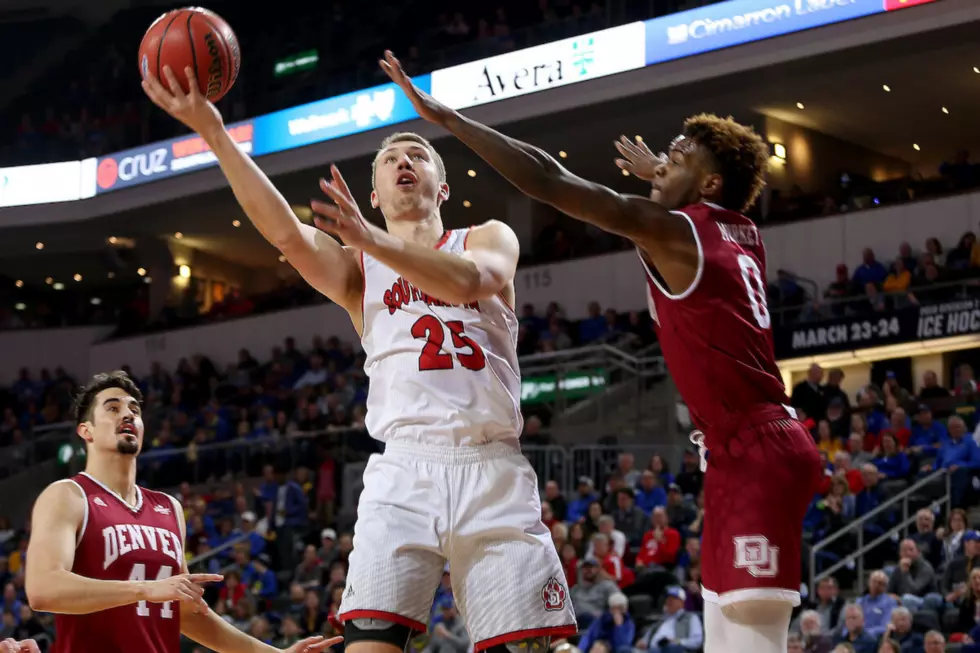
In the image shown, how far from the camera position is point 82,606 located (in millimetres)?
4832

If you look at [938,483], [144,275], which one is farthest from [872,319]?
[144,275]

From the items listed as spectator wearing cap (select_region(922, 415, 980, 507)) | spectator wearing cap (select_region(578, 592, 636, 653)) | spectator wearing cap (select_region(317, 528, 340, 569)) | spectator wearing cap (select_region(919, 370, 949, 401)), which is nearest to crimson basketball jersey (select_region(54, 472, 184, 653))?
spectator wearing cap (select_region(578, 592, 636, 653))

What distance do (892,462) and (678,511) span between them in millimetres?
2079

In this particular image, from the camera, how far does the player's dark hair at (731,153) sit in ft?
14.2

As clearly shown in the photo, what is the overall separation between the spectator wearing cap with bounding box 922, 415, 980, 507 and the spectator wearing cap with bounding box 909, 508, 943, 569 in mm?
651

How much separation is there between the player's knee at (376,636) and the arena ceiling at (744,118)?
1527cm

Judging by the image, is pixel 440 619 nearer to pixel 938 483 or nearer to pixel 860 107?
pixel 938 483

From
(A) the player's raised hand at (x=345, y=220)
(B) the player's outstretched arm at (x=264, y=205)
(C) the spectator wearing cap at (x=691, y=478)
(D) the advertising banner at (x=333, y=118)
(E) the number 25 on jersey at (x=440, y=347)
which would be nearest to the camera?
(A) the player's raised hand at (x=345, y=220)

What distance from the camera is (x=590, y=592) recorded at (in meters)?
12.0

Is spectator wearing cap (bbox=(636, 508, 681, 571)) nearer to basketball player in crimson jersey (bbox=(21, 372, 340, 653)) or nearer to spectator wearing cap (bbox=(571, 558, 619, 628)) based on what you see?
spectator wearing cap (bbox=(571, 558, 619, 628))

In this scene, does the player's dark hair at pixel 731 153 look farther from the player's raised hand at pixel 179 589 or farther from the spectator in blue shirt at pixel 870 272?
the spectator in blue shirt at pixel 870 272

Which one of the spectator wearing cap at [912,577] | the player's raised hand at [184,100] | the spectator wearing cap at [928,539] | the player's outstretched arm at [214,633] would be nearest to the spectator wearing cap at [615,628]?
the spectator wearing cap at [912,577]

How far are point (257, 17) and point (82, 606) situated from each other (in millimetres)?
23956

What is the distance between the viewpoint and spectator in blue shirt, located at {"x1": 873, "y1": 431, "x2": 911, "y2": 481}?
→ 12438mm
